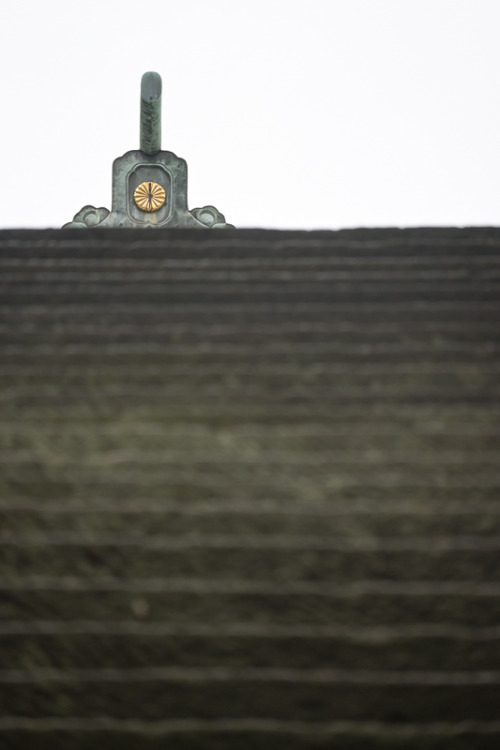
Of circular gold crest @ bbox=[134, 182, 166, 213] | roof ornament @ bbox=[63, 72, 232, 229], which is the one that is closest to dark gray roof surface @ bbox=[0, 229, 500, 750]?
roof ornament @ bbox=[63, 72, 232, 229]

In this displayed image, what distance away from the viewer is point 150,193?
24.7 feet

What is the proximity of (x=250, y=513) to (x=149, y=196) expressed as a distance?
24.5ft

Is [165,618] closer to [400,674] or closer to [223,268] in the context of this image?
[400,674]

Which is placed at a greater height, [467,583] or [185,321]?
[185,321]

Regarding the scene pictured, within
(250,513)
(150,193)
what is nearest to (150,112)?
(150,193)

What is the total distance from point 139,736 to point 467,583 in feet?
0.77

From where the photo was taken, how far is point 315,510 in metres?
0.45

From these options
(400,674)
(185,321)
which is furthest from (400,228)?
(400,674)

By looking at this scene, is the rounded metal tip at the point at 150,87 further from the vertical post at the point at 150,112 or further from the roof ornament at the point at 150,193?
the roof ornament at the point at 150,193

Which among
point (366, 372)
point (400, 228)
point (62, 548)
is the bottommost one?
point (62, 548)

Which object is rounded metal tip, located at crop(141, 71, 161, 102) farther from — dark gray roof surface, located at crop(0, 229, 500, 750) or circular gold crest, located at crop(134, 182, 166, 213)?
dark gray roof surface, located at crop(0, 229, 500, 750)

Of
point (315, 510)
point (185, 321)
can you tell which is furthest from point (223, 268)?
point (315, 510)

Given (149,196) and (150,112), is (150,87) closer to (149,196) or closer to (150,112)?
(150,112)

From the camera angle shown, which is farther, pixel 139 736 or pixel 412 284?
pixel 412 284
